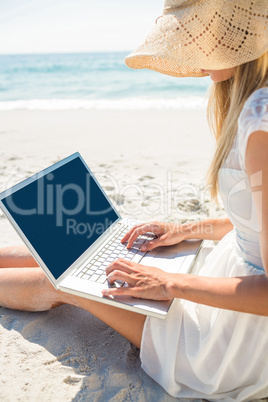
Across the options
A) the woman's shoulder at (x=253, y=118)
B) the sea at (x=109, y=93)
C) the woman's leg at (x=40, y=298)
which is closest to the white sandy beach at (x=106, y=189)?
the woman's leg at (x=40, y=298)

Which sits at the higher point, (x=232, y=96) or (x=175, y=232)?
(x=232, y=96)

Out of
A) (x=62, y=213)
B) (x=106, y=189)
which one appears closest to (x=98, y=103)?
(x=106, y=189)

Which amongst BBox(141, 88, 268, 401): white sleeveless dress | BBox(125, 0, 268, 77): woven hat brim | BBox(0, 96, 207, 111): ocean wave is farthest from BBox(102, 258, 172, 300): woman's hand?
BBox(0, 96, 207, 111): ocean wave

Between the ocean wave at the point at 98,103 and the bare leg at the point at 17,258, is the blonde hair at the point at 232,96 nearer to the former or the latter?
the bare leg at the point at 17,258

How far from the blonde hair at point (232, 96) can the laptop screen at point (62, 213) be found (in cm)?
62

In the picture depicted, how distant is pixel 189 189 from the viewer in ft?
11.5

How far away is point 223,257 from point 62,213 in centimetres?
72

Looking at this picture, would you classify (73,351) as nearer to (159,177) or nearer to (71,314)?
(71,314)

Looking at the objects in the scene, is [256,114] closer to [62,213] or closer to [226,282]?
[226,282]

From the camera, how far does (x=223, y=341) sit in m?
1.30

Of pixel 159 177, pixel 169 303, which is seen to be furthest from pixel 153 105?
pixel 169 303

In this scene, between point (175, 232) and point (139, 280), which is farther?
point (175, 232)

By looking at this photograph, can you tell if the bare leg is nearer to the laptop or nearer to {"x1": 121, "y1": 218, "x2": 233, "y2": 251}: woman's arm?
the laptop

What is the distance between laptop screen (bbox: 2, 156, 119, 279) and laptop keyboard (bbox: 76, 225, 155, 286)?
67 millimetres
